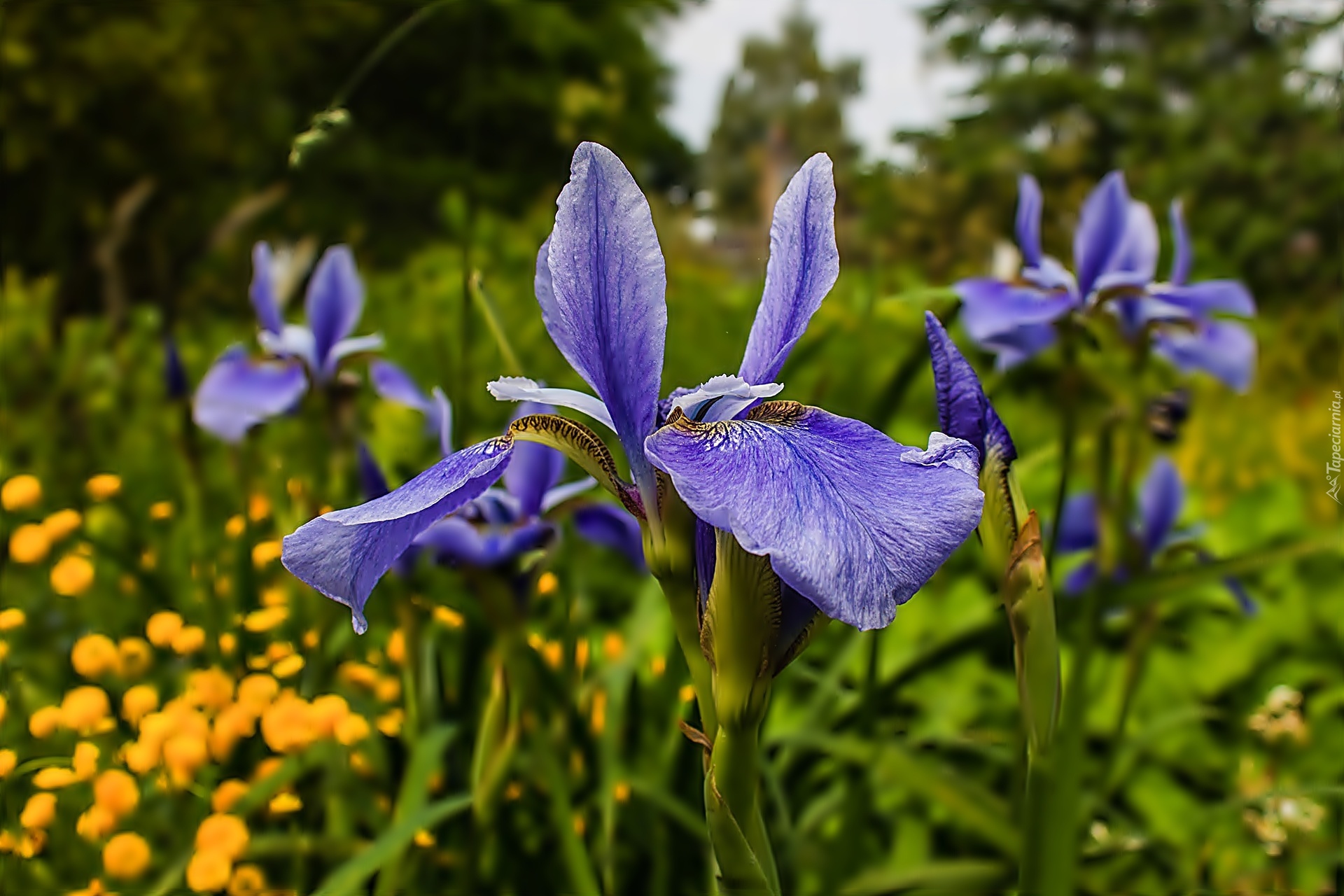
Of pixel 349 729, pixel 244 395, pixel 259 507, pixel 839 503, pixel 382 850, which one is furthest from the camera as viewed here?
pixel 259 507

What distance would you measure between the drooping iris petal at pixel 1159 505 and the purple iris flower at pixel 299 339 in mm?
1474

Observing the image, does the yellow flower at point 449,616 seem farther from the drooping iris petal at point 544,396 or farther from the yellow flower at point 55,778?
the drooping iris petal at point 544,396

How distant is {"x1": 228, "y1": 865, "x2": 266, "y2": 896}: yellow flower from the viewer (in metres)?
1.47

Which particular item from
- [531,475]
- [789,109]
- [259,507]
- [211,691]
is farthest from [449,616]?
[789,109]

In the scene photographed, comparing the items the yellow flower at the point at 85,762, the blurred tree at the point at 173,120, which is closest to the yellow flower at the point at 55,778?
the yellow flower at the point at 85,762

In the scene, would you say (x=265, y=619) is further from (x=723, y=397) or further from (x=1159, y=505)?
(x=1159, y=505)

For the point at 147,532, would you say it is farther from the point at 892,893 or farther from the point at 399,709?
the point at 892,893

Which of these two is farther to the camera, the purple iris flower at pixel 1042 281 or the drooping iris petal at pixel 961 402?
the purple iris flower at pixel 1042 281

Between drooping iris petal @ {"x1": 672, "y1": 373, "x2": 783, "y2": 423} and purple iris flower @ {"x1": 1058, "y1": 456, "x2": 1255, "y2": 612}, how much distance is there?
1.13 meters

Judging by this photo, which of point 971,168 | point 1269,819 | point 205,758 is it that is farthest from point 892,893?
point 971,168

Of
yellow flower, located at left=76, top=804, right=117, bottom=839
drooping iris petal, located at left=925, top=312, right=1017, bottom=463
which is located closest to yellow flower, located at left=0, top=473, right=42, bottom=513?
yellow flower, located at left=76, top=804, right=117, bottom=839

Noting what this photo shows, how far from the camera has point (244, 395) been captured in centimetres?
185

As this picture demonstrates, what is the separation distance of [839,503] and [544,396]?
0.27 meters

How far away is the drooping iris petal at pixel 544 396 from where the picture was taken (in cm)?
80
